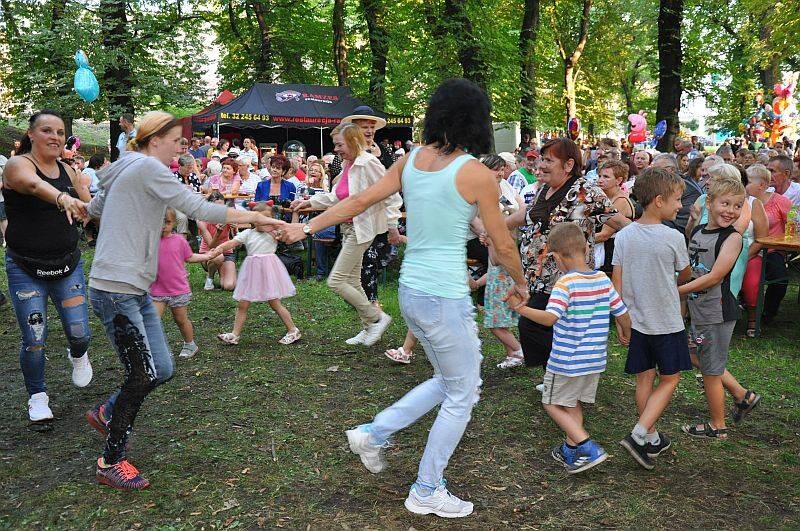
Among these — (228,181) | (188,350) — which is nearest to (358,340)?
(188,350)

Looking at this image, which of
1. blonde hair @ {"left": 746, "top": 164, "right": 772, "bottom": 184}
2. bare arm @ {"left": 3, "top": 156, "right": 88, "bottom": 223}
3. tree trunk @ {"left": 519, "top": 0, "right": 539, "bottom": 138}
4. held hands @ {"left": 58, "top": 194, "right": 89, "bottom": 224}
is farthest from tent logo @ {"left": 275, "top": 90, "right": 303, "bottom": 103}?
held hands @ {"left": 58, "top": 194, "right": 89, "bottom": 224}

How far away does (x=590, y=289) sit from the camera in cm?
396

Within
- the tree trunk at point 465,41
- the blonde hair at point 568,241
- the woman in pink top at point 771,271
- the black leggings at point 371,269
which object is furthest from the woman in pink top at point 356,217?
the tree trunk at point 465,41

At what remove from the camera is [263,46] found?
2841 centimetres

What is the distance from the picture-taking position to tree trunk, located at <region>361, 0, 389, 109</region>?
2168 cm

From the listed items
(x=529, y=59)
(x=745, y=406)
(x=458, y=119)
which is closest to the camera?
(x=458, y=119)

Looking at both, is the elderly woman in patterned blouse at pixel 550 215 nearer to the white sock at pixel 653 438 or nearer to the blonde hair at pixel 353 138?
the white sock at pixel 653 438

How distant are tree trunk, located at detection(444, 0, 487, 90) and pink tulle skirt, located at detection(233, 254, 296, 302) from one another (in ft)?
31.9

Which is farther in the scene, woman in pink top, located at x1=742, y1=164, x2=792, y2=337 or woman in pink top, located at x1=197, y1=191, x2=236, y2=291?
woman in pink top, located at x1=197, y1=191, x2=236, y2=291

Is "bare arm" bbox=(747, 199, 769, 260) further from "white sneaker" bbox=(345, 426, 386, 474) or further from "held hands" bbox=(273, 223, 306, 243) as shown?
"held hands" bbox=(273, 223, 306, 243)

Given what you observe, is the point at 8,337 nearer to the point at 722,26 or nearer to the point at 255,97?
the point at 255,97

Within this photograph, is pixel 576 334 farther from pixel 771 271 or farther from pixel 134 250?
pixel 771 271

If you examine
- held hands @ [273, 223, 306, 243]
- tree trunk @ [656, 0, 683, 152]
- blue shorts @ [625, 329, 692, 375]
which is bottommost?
blue shorts @ [625, 329, 692, 375]

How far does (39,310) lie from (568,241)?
3.45 meters
